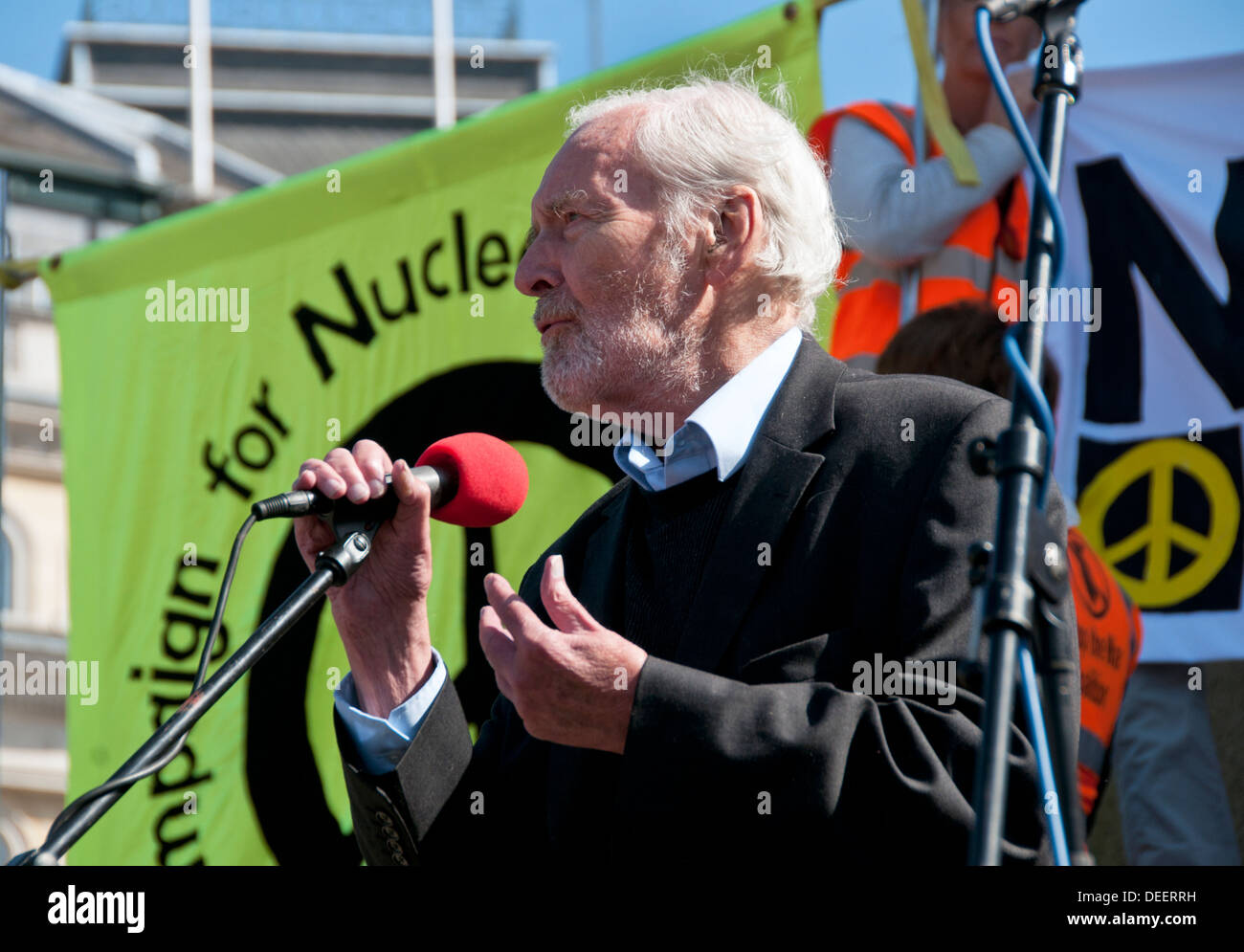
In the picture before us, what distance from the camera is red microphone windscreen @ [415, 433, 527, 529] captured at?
2404 millimetres

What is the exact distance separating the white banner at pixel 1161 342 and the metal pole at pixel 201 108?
2481 cm

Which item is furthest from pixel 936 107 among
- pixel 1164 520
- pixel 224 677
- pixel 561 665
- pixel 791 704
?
pixel 224 677

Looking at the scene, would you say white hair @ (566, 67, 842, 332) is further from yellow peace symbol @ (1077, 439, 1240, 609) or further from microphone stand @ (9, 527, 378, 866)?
yellow peace symbol @ (1077, 439, 1240, 609)

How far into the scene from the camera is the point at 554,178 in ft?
9.32

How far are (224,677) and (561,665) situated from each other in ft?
1.32

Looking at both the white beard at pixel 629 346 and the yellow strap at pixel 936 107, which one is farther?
the yellow strap at pixel 936 107

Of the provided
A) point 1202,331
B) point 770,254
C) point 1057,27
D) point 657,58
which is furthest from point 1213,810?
point 1057,27

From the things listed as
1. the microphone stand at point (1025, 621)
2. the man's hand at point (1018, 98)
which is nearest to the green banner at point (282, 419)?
the man's hand at point (1018, 98)

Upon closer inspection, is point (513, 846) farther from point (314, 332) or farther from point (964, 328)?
point (314, 332)

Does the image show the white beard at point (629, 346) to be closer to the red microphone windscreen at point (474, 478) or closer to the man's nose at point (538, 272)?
the man's nose at point (538, 272)

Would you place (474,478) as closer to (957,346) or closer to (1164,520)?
(957,346)

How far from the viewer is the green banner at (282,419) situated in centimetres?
471

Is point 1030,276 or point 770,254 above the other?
point 770,254

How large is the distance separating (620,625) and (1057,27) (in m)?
1.16
